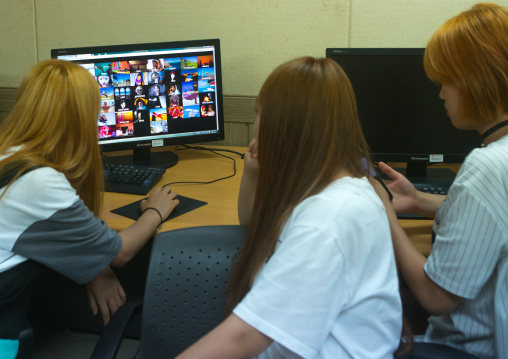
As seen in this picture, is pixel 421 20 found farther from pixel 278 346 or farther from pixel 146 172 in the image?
pixel 278 346

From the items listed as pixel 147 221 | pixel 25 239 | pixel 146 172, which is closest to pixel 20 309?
pixel 25 239

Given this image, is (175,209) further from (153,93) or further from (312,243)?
(312,243)

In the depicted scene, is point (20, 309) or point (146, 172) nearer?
point (20, 309)

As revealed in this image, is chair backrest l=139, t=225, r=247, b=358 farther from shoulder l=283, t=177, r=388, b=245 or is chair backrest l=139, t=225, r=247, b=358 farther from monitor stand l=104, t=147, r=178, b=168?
monitor stand l=104, t=147, r=178, b=168

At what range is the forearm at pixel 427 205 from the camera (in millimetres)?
1443

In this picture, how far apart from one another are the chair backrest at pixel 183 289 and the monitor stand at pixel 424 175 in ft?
2.74

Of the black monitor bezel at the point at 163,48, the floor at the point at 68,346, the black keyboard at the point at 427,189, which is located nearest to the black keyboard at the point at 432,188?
the black keyboard at the point at 427,189

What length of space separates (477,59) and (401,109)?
60 cm

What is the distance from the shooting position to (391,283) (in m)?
0.91

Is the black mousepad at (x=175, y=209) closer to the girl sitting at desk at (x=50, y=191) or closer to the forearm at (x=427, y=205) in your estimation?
the girl sitting at desk at (x=50, y=191)

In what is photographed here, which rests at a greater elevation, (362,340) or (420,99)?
(420,99)

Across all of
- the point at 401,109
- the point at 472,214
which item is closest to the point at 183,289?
the point at 472,214

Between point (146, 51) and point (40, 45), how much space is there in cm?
68

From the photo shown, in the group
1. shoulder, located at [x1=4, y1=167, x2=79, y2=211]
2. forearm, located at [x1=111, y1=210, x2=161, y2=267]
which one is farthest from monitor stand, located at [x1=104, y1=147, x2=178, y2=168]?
shoulder, located at [x1=4, y1=167, x2=79, y2=211]
